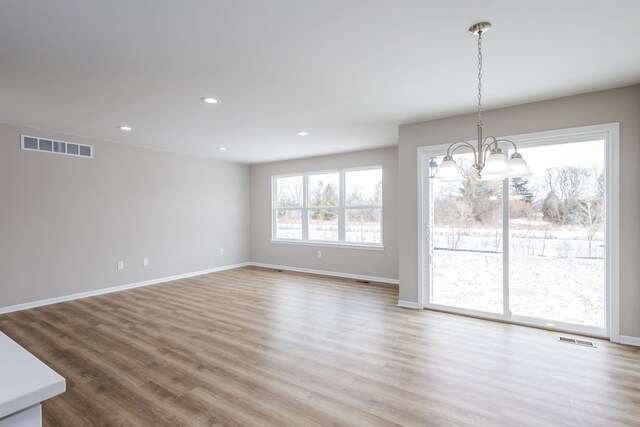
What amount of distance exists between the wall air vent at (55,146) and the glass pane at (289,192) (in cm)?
369

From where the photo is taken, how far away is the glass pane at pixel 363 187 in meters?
6.18

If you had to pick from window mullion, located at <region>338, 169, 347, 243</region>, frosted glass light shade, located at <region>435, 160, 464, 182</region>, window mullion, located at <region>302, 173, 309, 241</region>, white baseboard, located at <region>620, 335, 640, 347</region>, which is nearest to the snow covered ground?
white baseboard, located at <region>620, 335, 640, 347</region>

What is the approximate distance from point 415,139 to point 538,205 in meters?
1.68

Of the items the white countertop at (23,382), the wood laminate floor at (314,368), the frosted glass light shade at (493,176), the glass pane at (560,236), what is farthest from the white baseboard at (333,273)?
the white countertop at (23,382)

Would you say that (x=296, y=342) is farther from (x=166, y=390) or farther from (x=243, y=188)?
(x=243, y=188)

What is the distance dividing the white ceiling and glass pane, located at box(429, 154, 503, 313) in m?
1.08

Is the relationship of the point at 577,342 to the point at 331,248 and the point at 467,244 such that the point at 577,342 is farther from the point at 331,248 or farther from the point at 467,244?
the point at 331,248

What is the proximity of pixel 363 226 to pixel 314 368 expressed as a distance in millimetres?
3886

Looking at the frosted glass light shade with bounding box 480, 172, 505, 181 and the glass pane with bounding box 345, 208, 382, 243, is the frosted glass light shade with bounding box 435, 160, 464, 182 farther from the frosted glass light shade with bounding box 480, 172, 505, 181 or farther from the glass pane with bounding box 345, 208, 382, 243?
the glass pane with bounding box 345, 208, 382, 243

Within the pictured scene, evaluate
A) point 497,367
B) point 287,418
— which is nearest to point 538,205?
point 497,367

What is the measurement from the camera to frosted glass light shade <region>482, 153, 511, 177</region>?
205 cm

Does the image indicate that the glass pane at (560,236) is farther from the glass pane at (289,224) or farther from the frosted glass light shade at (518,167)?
the glass pane at (289,224)

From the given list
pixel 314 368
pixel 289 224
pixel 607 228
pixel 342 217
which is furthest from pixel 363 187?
pixel 314 368

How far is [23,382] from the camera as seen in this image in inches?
32.0
